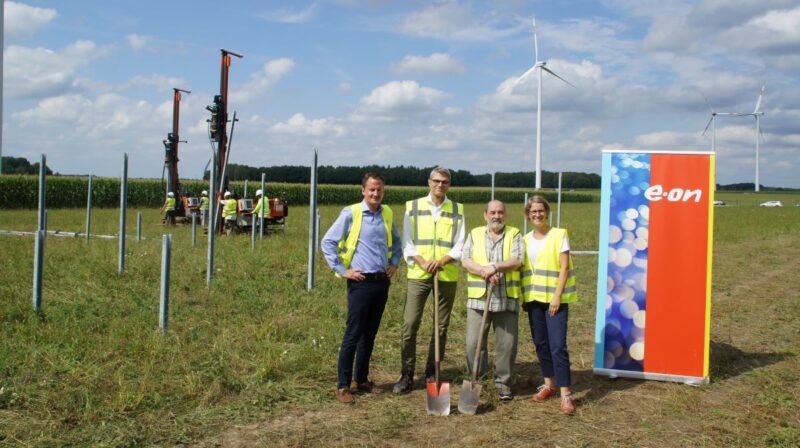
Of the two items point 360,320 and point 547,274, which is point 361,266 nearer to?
point 360,320

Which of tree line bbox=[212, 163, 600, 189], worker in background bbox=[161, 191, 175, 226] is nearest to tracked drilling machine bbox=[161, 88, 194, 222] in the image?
worker in background bbox=[161, 191, 175, 226]

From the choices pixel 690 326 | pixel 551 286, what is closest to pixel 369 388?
pixel 551 286

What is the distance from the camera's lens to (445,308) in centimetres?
569

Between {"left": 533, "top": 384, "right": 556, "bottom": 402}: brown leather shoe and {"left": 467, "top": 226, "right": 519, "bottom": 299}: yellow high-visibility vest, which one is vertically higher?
{"left": 467, "top": 226, "right": 519, "bottom": 299}: yellow high-visibility vest

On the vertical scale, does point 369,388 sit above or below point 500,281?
below

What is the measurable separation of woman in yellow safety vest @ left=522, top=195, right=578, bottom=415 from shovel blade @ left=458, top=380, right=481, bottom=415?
65 centimetres

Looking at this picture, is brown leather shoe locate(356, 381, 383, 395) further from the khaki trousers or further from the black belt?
the black belt

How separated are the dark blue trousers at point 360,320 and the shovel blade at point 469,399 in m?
0.87

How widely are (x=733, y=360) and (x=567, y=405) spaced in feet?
8.91

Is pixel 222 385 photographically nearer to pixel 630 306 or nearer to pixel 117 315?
pixel 117 315

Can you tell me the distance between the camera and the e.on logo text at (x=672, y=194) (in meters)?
6.20

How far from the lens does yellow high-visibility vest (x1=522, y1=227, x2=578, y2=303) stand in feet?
18.3

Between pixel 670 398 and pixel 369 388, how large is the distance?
2.47 m

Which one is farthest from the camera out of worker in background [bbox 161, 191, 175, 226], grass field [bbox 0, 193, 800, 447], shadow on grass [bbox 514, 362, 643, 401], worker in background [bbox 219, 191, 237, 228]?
worker in background [bbox 161, 191, 175, 226]
